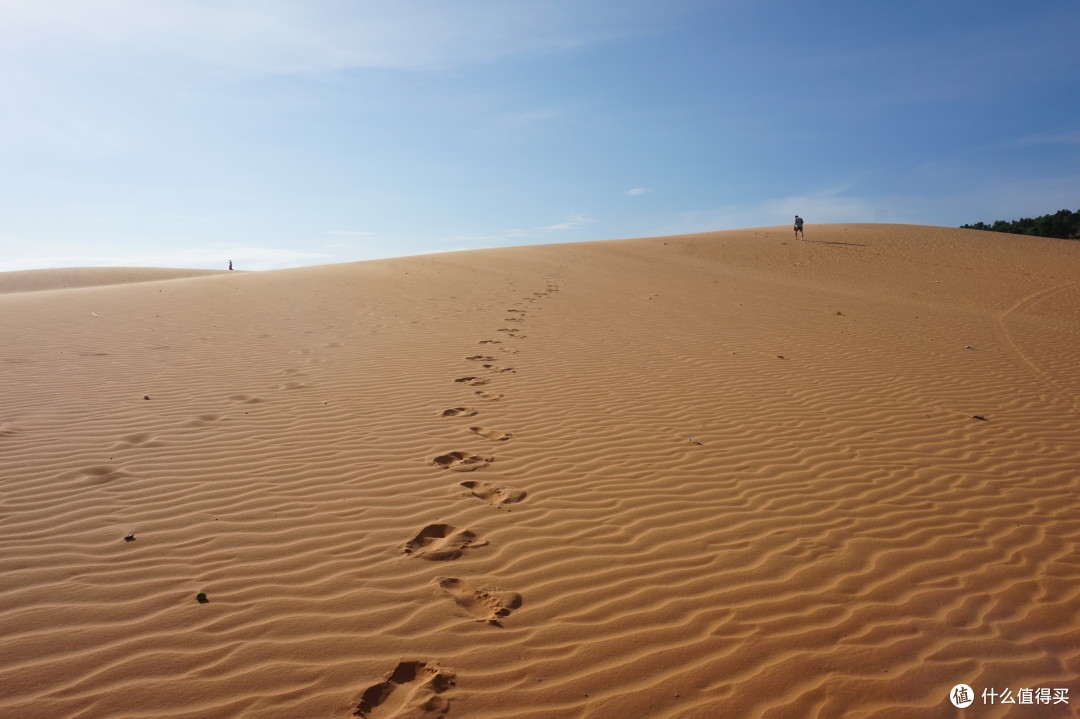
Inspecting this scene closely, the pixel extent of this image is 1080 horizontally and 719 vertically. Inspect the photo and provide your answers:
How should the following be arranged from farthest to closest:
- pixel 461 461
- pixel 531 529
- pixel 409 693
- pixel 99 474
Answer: pixel 461 461 < pixel 99 474 < pixel 531 529 < pixel 409 693

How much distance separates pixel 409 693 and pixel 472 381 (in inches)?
222

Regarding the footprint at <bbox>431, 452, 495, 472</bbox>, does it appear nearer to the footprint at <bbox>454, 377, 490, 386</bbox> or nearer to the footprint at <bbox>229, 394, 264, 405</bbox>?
the footprint at <bbox>454, 377, 490, 386</bbox>

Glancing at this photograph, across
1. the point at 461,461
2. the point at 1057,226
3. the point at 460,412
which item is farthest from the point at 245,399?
the point at 1057,226

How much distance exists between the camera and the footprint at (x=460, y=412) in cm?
679

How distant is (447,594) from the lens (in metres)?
3.46

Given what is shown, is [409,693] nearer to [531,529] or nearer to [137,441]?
[531,529]

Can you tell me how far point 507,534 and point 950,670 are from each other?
2.52 meters

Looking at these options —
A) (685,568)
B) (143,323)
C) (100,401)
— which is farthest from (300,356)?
(685,568)

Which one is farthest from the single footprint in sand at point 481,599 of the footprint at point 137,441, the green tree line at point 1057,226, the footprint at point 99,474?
the green tree line at point 1057,226

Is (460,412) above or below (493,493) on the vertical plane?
above

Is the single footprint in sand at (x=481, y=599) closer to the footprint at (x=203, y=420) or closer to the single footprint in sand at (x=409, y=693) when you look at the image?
the single footprint in sand at (x=409, y=693)

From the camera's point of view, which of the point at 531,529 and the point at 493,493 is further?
the point at 493,493

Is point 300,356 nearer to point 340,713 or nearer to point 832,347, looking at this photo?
point 340,713

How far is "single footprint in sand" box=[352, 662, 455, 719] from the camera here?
2.65 metres
